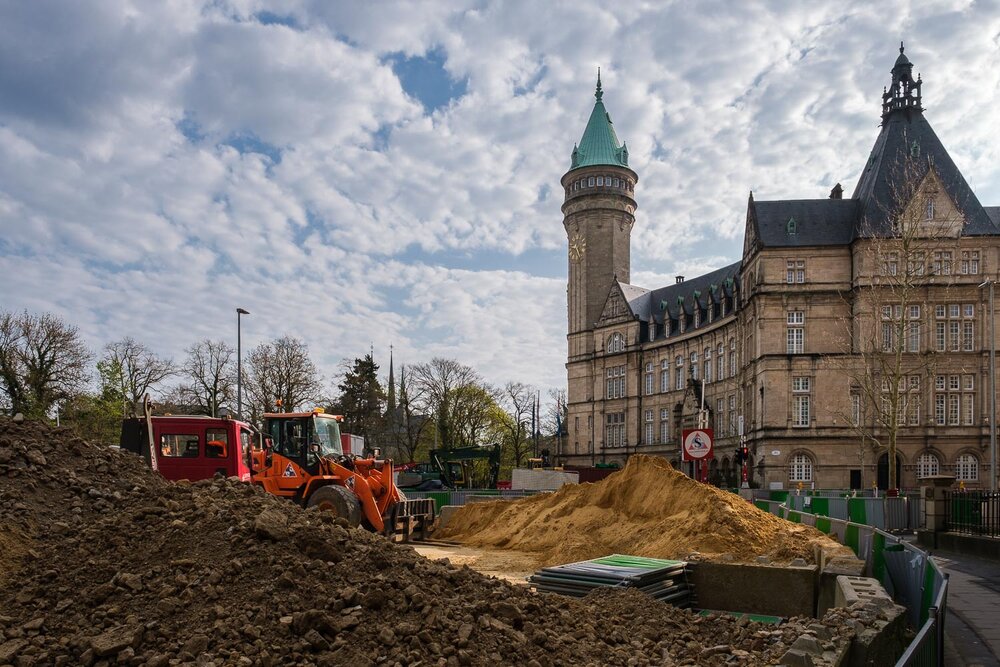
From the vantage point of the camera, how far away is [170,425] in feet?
61.9

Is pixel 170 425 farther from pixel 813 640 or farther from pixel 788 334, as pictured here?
pixel 788 334

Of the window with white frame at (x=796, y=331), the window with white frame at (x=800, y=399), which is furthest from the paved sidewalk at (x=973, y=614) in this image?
the window with white frame at (x=796, y=331)

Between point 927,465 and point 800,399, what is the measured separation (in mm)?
8115

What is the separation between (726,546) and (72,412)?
1754 inches

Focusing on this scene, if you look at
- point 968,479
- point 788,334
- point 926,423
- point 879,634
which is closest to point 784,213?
point 788,334

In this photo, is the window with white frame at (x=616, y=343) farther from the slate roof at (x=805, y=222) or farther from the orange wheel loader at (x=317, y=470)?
the orange wheel loader at (x=317, y=470)

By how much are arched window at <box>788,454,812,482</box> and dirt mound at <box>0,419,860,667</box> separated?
45.5 meters

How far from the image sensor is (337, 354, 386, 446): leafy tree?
65875 mm

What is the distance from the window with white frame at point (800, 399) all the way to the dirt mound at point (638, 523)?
109ft

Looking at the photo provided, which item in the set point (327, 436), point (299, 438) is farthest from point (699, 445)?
point (299, 438)

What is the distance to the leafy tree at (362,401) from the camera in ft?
216

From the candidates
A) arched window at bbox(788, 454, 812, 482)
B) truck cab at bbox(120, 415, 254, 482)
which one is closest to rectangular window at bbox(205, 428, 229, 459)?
truck cab at bbox(120, 415, 254, 482)

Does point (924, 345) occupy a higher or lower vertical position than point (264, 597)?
higher

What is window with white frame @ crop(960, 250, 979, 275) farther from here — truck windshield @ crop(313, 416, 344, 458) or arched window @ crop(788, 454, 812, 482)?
truck windshield @ crop(313, 416, 344, 458)
